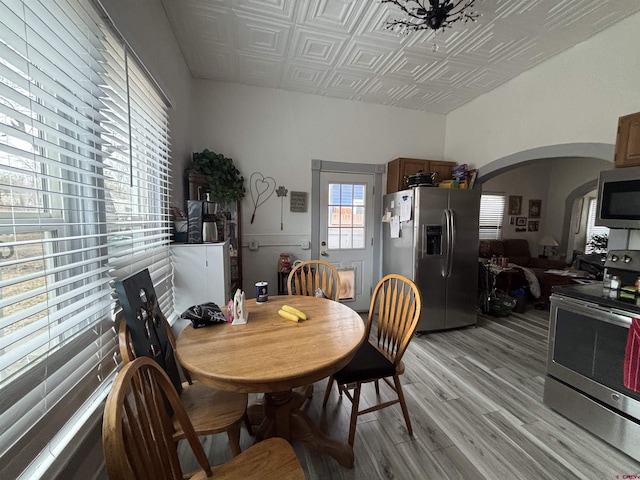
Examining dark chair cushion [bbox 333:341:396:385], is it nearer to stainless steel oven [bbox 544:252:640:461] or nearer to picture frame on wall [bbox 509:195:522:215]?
stainless steel oven [bbox 544:252:640:461]

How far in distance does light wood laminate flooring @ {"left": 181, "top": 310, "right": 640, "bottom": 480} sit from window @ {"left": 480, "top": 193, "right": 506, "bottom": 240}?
10.9ft

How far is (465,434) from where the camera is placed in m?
1.61

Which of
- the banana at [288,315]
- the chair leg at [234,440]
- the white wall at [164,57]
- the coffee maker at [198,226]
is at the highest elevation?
the white wall at [164,57]

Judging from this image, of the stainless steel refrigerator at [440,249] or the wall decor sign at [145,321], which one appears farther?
the stainless steel refrigerator at [440,249]

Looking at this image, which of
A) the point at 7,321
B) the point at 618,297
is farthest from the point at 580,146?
the point at 7,321

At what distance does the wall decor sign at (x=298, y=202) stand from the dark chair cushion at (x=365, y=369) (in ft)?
7.00

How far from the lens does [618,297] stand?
1.57 meters

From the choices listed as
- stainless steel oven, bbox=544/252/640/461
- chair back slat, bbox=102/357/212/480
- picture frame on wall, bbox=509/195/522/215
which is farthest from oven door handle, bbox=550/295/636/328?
picture frame on wall, bbox=509/195/522/215

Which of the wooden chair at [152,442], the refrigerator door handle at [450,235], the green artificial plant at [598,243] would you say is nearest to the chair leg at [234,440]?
the wooden chair at [152,442]

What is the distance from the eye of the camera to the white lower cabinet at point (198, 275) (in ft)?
6.41

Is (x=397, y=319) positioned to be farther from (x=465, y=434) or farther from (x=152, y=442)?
(x=152, y=442)

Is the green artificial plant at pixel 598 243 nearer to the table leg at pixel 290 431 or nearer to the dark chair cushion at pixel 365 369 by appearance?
the dark chair cushion at pixel 365 369

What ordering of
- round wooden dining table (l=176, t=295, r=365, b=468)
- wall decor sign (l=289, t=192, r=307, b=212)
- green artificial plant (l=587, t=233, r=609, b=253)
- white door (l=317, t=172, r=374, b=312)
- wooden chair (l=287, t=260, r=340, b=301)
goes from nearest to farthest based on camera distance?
round wooden dining table (l=176, t=295, r=365, b=468), wooden chair (l=287, t=260, r=340, b=301), wall decor sign (l=289, t=192, r=307, b=212), white door (l=317, t=172, r=374, b=312), green artificial plant (l=587, t=233, r=609, b=253)

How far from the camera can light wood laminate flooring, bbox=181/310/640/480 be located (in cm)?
139
